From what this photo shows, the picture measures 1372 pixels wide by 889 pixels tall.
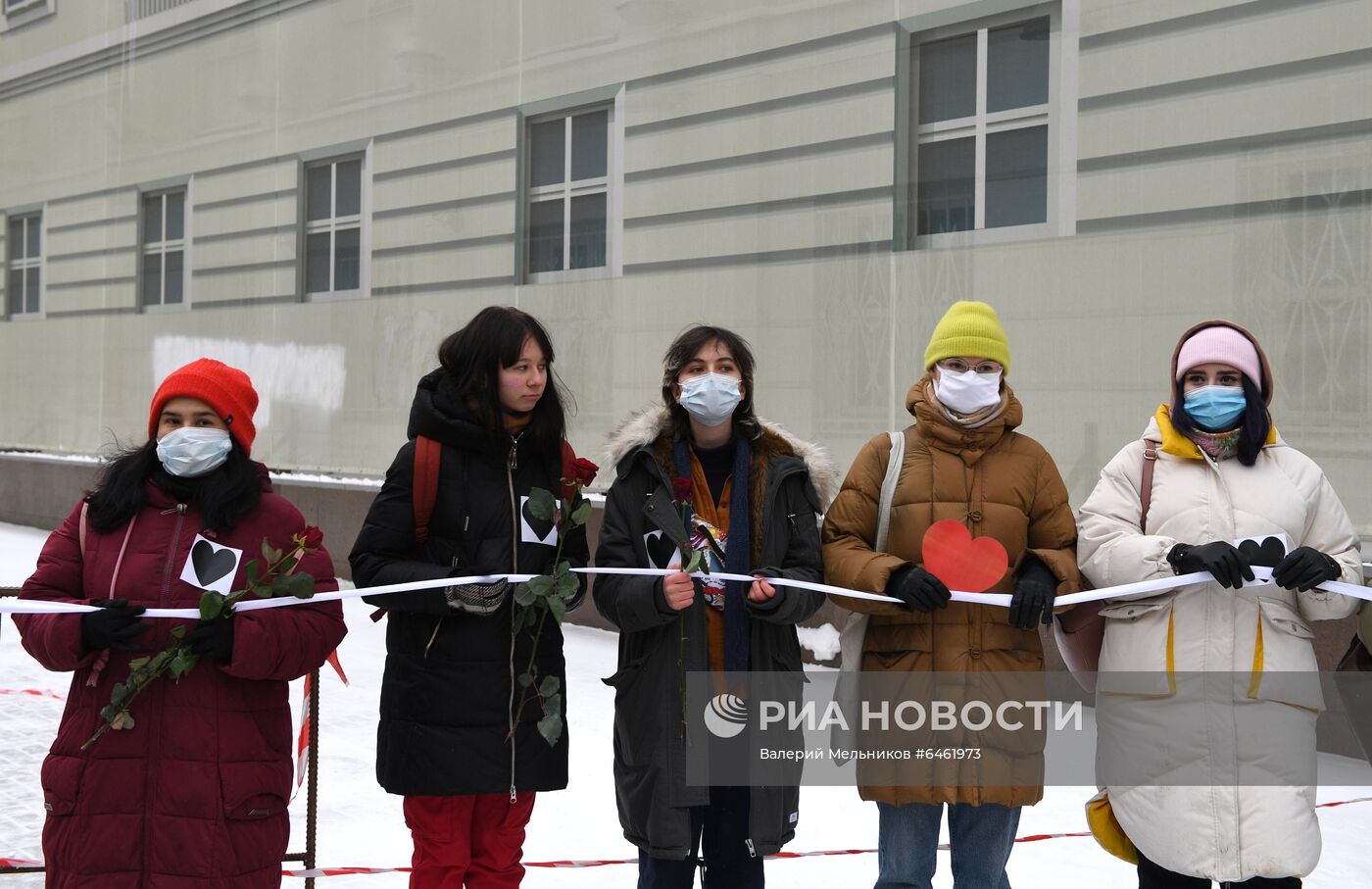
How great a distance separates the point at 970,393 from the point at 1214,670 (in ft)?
3.29

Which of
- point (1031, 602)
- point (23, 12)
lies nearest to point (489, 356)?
point (1031, 602)

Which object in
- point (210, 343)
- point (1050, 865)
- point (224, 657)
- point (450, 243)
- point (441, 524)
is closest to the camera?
point (224, 657)

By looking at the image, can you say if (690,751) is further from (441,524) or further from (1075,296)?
(1075,296)

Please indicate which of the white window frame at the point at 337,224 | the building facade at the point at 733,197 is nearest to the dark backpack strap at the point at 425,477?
the building facade at the point at 733,197

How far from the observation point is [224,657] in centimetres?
324

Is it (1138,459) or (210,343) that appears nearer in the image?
(1138,459)

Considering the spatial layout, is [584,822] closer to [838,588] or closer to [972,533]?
[838,588]

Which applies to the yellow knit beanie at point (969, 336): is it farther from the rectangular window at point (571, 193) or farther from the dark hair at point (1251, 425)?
the rectangular window at point (571, 193)

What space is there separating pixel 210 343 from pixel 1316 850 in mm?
13655

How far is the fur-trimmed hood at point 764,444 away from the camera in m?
3.81

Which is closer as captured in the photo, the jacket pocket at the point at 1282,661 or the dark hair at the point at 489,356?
the jacket pocket at the point at 1282,661

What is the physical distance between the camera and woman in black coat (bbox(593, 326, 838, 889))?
12.0 ft

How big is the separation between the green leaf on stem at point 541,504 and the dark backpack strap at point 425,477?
0.94 feet

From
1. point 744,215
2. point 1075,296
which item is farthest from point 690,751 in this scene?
point 744,215
